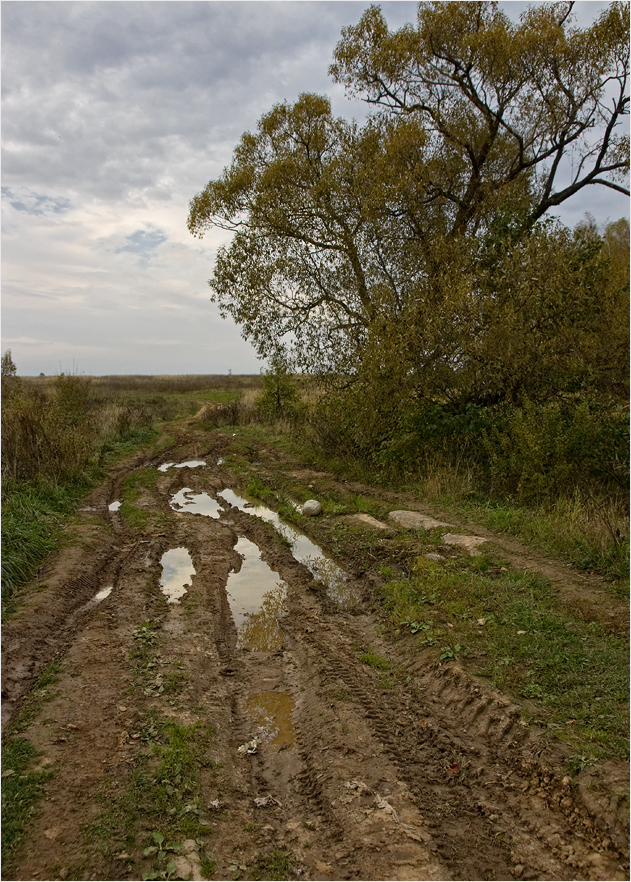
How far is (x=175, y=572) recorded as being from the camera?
7.88 m

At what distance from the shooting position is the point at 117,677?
495 cm

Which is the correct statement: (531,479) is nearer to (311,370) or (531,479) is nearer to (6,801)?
(311,370)

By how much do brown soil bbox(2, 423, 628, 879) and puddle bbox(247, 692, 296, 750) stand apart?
0.06ft

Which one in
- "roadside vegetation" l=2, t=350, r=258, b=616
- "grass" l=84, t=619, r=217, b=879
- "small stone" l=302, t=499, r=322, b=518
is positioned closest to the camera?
"grass" l=84, t=619, r=217, b=879

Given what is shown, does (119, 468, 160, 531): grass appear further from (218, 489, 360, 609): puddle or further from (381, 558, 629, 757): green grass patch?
(381, 558, 629, 757): green grass patch

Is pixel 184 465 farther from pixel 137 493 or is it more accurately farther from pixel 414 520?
pixel 414 520

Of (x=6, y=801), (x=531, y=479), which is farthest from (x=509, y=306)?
(x=6, y=801)

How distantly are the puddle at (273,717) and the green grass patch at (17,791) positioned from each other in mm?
1621

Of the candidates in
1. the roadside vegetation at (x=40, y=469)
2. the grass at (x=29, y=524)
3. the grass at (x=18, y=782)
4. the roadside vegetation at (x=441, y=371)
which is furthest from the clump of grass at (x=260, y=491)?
the grass at (x=18, y=782)

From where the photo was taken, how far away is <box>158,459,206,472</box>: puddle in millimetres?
15783

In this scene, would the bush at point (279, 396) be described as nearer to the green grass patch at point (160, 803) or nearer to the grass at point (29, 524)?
the grass at point (29, 524)

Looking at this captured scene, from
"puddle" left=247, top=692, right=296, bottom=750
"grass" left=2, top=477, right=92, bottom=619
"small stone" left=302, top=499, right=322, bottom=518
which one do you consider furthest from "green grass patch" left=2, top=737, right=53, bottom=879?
"small stone" left=302, top=499, right=322, bottom=518

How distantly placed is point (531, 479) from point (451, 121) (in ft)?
35.1

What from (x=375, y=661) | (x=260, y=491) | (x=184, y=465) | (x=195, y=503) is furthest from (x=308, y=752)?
(x=184, y=465)
